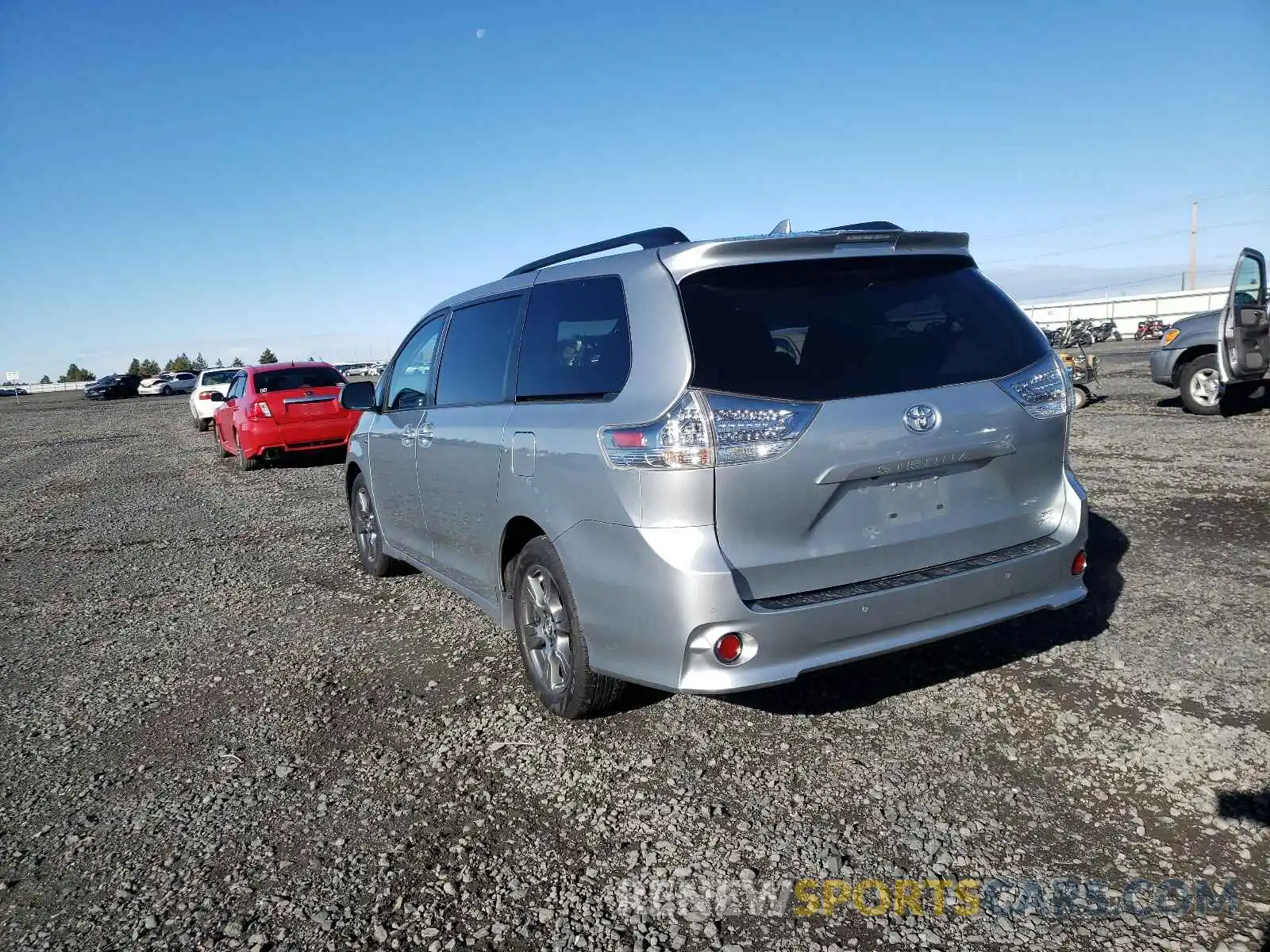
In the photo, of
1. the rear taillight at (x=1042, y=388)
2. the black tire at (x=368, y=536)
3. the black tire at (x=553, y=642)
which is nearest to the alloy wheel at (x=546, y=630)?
the black tire at (x=553, y=642)

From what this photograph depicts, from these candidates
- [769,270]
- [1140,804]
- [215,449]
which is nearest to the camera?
[1140,804]

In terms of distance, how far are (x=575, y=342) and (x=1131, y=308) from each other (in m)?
64.8

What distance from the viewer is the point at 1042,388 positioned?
345cm

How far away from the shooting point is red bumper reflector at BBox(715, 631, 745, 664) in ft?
9.67

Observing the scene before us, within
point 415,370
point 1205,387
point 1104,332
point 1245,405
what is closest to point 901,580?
point 415,370

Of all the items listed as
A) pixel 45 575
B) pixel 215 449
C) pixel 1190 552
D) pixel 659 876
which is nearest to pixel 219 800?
pixel 659 876

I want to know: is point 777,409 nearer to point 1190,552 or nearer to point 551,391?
point 551,391

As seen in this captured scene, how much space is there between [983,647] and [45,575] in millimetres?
6987

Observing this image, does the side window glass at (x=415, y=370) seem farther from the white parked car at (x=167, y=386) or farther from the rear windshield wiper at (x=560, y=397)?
the white parked car at (x=167, y=386)

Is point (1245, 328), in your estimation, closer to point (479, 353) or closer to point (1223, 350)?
point (1223, 350)

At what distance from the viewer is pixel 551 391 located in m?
3.71

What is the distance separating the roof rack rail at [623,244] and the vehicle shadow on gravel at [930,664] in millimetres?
1952

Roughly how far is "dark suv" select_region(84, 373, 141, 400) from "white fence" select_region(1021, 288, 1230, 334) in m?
58.5

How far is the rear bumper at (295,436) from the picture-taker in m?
12.6
